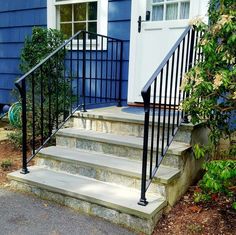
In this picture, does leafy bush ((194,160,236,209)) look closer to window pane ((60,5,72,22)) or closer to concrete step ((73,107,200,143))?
Answer: concrete step ((73,107,200,143))

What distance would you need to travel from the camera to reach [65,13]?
202 inches

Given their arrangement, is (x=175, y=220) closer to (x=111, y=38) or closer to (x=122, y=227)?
(x=122, y=227)

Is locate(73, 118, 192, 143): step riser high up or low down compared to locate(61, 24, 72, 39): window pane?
down

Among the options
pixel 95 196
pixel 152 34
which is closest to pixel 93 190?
pixel 95 196

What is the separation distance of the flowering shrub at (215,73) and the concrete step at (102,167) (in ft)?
1.23

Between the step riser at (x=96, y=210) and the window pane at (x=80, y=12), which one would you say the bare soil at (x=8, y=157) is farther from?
the window pane at (x=80, y=12)

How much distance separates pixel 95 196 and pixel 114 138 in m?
0.75

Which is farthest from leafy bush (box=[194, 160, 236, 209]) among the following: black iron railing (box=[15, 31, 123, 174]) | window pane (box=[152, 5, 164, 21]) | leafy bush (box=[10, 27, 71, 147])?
window pane (box=[152, 5, 164, 21])

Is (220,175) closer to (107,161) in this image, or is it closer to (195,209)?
(195,209)

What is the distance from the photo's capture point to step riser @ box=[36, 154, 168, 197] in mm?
2469

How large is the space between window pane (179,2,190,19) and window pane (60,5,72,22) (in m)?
2.02

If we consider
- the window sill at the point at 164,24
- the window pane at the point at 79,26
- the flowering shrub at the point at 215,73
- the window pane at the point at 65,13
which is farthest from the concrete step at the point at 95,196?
the window pane at the point at 65,13

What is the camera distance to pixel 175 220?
2.33 meters

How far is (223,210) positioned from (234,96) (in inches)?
37.4
